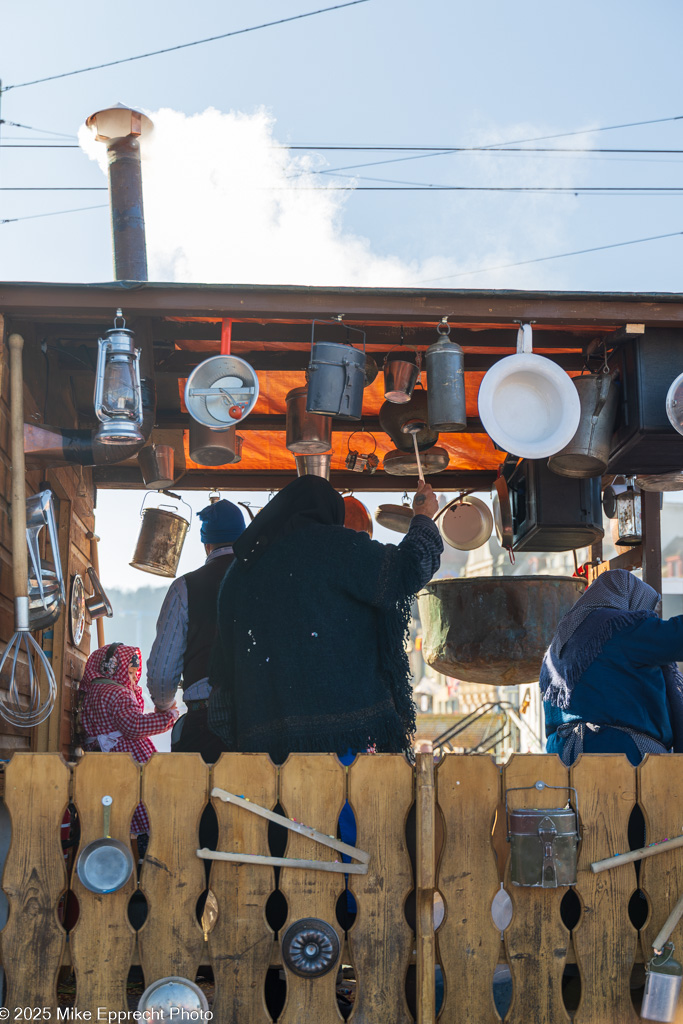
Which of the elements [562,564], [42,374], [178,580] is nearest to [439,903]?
[178,580]

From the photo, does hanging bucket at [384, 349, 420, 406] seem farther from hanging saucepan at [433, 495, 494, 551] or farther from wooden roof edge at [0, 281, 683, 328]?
hanging saucepan at [433, 495, 494, 551]

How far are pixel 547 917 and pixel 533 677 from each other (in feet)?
8.36

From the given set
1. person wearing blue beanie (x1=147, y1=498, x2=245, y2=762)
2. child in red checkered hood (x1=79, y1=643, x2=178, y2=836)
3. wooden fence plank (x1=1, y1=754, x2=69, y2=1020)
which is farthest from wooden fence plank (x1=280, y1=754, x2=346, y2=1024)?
child in red checkered hood (x1=79, y1=643, x2=178, y2=836)

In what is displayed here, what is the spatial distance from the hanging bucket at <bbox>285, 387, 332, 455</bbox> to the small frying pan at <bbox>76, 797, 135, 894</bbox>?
2.04 metres

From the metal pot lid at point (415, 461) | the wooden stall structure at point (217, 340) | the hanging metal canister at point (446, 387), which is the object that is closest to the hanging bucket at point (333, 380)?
the wooden stall structure at point (217, 340)

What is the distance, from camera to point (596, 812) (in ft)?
9.57

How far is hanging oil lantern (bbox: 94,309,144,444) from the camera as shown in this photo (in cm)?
368

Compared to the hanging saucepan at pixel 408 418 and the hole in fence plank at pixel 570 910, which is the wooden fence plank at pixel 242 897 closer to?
the hole in fence plank at pixel 570 910

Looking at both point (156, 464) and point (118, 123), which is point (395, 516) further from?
point (118, 123)

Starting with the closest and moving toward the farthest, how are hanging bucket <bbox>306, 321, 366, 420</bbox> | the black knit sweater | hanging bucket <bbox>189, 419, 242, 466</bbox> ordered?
the black knit sweater
hanging bucket <bbox>306, 321, 366, 420</bbox>
hanging bucket <bbox>189, 419, 242, 466</bbox>

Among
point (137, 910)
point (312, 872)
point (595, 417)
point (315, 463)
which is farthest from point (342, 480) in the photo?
point (312, 872)

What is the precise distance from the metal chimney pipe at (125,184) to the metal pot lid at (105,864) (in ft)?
9.94

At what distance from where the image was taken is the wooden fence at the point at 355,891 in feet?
9.16

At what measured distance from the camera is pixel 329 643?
124 inches
